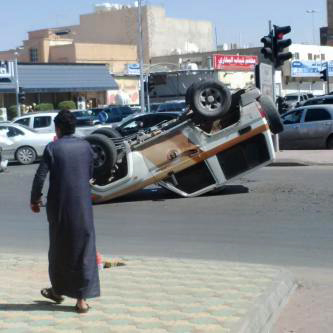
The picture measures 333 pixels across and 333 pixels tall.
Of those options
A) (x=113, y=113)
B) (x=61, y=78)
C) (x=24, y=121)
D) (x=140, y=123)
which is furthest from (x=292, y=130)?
(x=61, y=78)

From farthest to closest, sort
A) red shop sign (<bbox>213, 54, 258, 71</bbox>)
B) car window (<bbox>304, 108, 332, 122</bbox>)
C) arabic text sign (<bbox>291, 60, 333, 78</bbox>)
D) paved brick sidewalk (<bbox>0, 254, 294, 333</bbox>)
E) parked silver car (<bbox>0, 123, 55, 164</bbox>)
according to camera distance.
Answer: arabic text sign (<bbox>291, 60, 333, 78</bbox>), red shop sign (<bbox>213, 54, 258, 71</bbox>), parked silver car (<bbox>0, 123, 55, 164</bbox>), car window (<bbox>304, 108, 332, 122</bbox>), paved brick sidewalk (<bbox>0, 254, 294, 333</bbox>)

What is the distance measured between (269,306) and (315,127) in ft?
57.2

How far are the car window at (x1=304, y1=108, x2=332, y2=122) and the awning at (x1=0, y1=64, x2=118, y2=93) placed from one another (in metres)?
36.4

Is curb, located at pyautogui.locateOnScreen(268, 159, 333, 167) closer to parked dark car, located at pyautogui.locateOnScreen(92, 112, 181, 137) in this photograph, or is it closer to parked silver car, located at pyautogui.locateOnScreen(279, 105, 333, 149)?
parked silver car, located at pyautogui.locateOnScreen(279, 105, 333, 149)

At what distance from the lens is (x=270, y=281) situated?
7.11 meters

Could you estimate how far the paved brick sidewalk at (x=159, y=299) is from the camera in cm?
571

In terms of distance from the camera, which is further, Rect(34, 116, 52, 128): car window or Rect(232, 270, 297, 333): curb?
Rect(34, 116, 52, 128): car window

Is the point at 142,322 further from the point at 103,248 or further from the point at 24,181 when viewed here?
the point at 24,181

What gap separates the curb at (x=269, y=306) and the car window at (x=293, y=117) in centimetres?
1633

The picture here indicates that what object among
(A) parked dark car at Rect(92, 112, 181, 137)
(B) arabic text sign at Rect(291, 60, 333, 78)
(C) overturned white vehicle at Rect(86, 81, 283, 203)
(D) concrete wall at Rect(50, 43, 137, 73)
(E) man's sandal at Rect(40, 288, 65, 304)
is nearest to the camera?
(E) man's sandal at Rect(40, 288, 65, 304)

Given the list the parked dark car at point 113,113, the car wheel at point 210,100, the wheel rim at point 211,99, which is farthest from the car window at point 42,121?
the wheel rim at point 211,99

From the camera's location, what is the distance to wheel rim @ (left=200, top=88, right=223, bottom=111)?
13.5m

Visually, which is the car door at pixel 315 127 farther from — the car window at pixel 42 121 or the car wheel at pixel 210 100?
the car wheel at pixel 210 100

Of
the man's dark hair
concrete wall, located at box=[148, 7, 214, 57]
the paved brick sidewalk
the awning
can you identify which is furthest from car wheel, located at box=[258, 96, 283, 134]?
concrete wall, located at box=[148, 7, 214, 57]
